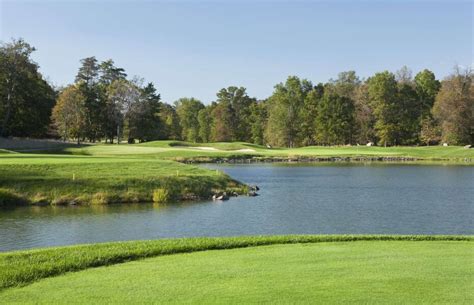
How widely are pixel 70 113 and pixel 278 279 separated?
8721 centimetres

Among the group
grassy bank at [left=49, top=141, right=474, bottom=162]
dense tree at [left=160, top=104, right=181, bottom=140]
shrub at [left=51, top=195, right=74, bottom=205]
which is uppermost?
dense tree at [left=160, top=104, right=181, bottom=140]

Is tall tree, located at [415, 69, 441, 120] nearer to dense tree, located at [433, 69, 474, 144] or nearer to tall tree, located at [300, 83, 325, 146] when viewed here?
dense tree, located at [433, 69, 474, 144]

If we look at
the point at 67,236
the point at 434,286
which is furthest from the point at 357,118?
the point at 434,286

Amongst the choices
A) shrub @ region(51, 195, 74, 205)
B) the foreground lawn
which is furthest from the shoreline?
the foreground lawn

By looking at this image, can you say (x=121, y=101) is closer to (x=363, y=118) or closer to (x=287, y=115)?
(x=287, y=115)

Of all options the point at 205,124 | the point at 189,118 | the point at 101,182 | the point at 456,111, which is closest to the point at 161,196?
the point at 101,182

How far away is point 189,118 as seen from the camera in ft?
512

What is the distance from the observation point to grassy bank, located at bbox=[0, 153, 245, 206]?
33.2 m

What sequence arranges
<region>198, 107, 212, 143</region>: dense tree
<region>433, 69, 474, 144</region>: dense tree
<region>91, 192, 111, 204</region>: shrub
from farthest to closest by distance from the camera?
<region>198, 107, 212, 143</region>: dense tree < <region>433, 69, 474, 144</region>: dense tree < <region>91, 192, 111, 204</region>: shrub

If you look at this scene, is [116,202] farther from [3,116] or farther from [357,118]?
[357,118]

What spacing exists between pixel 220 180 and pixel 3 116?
195 feet

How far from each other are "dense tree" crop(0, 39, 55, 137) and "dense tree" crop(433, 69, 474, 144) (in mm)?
74073

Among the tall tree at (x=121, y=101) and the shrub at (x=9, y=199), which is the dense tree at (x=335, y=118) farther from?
the shrub at (x=9, y=199)

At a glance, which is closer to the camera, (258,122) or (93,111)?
(93,111)
